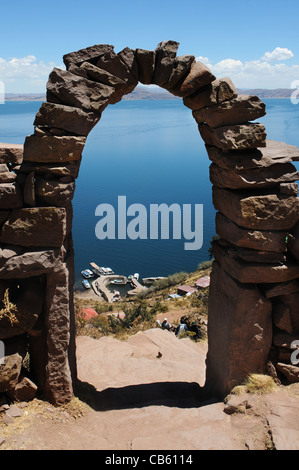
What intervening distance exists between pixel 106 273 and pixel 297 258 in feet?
111

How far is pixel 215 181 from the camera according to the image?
20.5ft

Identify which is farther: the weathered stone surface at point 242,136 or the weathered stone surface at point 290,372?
the weathered stone surface at point 290,372

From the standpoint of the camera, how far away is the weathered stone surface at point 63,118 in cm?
518

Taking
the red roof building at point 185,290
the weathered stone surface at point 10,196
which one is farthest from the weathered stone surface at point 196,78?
the red roof building at point 185,290

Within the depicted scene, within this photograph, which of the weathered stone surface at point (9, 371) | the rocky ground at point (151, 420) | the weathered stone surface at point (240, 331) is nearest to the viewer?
the rocky ground at point (151, 420)

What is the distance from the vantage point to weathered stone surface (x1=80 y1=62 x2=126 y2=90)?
5367mm

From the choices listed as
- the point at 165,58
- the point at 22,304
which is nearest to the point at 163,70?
the point at 165,58

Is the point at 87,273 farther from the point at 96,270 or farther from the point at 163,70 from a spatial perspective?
the point at 163,70

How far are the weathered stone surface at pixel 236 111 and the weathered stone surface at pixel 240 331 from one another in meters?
2.30

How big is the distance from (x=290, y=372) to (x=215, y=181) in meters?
3.00

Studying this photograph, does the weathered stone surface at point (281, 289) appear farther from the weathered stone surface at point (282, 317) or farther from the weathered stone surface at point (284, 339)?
the weathered stone surface at point (284, 339)

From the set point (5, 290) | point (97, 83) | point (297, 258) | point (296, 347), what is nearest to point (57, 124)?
point (97, 83)

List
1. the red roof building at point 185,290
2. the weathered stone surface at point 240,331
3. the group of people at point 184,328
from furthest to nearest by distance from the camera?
the red roof building at point 185,290 < the group of people at point 184,328 < the weathered stone surface at point 240,331
